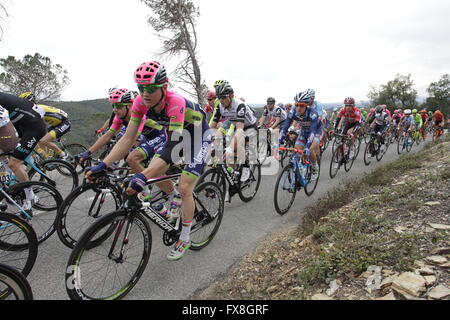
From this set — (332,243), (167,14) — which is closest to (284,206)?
(332,243)

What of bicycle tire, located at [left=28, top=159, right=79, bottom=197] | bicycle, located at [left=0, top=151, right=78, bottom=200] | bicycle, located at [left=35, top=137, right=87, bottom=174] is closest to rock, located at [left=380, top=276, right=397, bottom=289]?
bicycle, located at [left=0, top=151, right=78, bottom=200]

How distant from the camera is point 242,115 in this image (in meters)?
5.17

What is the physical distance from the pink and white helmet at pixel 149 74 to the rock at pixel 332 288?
9.38 feet

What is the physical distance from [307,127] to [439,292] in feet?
14.6

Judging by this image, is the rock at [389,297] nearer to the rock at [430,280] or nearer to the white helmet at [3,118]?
the rock at [430,280]

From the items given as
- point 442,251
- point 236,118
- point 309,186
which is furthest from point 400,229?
point 236,118

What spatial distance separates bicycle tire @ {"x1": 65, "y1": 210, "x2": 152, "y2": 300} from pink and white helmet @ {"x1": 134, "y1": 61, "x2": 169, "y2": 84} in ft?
4.85

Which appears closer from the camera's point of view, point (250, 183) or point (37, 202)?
point (37, 202)

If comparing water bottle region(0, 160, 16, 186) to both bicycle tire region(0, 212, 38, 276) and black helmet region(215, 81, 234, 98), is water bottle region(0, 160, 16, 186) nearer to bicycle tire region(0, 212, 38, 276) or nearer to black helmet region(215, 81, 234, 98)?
bicycle tire region(0, 212, 38, 276)

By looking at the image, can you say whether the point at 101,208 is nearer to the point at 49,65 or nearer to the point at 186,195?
the point at 186,195

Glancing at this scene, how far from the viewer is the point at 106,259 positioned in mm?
2912

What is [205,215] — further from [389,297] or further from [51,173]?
[51,173]

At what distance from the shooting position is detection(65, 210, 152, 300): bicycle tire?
242 centimetres
